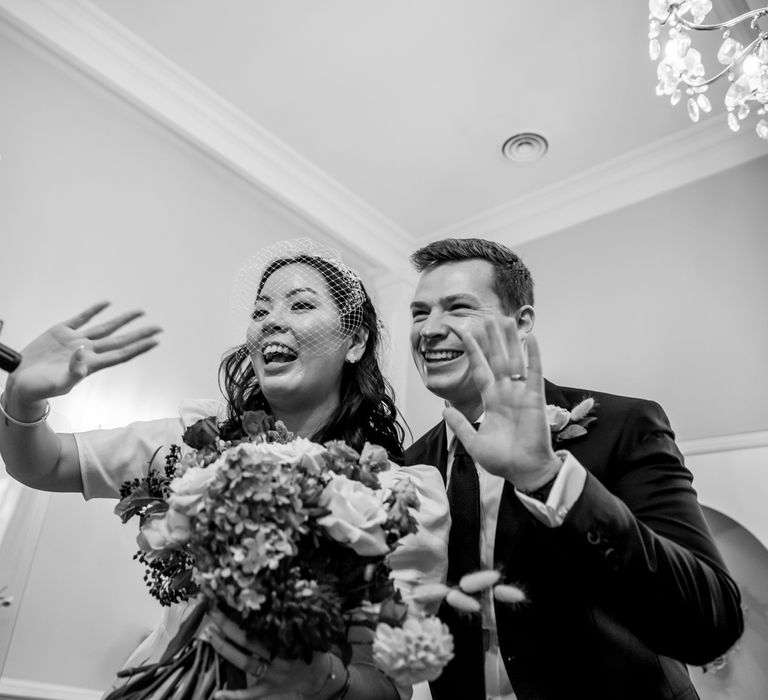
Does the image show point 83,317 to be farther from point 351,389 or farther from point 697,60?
point 697,60

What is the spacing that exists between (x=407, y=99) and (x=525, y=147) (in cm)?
70

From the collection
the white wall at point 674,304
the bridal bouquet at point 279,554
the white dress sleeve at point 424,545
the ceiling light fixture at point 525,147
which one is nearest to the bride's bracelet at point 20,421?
the bridal bouquet at point 279,554

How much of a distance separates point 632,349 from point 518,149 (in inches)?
47.2

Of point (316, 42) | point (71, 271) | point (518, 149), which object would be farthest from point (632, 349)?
point (71, 271)

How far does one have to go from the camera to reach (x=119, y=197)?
3.48 m

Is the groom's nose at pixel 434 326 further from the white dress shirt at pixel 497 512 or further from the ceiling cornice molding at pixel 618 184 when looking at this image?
the ceiling cornice molding at pixel 618 184

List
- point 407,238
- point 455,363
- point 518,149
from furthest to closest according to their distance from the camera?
point 407,238, point 518,149, point 455,363

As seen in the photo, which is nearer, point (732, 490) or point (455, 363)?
point (455, 363)

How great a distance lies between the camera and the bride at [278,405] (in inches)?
48.1

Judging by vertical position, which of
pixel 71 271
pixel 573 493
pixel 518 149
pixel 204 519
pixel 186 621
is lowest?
pixel 186 621

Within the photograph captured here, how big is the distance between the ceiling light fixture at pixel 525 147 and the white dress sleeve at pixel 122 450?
2.78 meters

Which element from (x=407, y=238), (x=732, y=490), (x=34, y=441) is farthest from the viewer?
(x=407, y=238)

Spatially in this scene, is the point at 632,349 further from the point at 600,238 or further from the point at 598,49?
the point at 598,49

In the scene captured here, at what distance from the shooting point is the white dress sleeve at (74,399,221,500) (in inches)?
61.5
